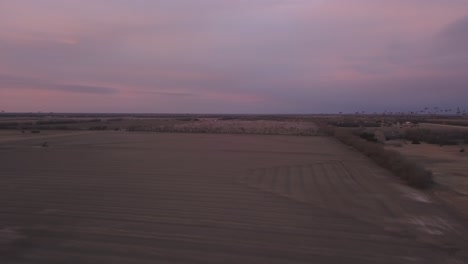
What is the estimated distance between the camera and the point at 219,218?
426 inches

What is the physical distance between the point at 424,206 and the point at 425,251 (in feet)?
17.3

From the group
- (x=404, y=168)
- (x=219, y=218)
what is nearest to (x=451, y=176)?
(x=404, y=168)

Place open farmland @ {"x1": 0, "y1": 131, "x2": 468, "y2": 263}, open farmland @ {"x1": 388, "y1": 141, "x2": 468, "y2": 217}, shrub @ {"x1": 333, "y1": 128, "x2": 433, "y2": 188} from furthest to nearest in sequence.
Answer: shrub @ {"x1": 333, "y1": 128, "x2": 433, "y2": 188} < open farmland @ {"x1": 388, "y1": 141, "x2": 468, "y2": 217} < open farmland @ {"x1": 0, "y1": 131, "x2": 468, "y2": 263}

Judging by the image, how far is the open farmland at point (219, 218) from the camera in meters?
8.02

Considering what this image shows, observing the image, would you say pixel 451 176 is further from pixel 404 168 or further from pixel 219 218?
pixel 219 218

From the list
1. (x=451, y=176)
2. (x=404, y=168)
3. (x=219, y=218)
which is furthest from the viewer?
(x=451, y=176)

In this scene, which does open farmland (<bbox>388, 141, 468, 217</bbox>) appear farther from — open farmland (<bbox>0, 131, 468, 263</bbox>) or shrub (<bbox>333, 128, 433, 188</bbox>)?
open farmland (<bbox>0, 131, 468, 263</bbox>)

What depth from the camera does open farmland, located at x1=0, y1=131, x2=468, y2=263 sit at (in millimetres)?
8023

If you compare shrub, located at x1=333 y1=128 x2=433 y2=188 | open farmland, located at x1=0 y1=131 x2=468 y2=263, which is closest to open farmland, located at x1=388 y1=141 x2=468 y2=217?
shrub, located at x1=333 y1=128 x2=433 y2=188

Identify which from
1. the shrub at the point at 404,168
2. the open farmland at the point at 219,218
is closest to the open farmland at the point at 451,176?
the shrub at the point at 404,168

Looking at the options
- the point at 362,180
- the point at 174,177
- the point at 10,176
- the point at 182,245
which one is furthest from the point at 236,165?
the point at 182,245

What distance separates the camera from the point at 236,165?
23.0 meters

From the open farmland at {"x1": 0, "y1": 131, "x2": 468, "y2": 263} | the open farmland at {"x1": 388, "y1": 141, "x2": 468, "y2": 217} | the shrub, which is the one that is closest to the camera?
the open farmland at {"x1": 0, "y1": 131, "x2": 468, "y2": 263}

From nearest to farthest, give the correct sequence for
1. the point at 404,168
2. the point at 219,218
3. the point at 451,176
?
the point at 219,218
the point at 404,168
the point at 451,176
